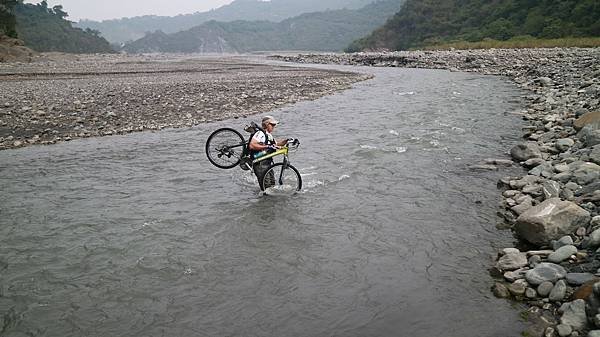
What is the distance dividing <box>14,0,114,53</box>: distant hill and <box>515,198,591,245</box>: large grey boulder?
145 m

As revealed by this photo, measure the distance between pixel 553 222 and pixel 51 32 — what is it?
16818cm

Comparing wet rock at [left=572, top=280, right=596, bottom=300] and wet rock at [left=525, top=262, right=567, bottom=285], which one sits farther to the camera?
wet rock at [left=525, top=262, right=567, bottom=285]

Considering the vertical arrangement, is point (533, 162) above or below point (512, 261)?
above

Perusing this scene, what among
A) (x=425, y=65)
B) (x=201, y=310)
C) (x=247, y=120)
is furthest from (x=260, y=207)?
(x=425, y=65)

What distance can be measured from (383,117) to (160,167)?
12624mm

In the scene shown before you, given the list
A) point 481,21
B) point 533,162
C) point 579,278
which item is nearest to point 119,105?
point 533,162

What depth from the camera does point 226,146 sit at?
12.4 meters

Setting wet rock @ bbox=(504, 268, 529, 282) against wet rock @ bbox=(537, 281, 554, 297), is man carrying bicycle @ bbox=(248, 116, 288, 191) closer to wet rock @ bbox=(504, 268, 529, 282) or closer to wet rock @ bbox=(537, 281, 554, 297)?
wet rock @ bbox=(504, 268, 529, 282)

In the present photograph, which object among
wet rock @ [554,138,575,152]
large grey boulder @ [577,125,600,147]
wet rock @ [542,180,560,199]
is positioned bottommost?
wet rock @ [542,180,560,199]

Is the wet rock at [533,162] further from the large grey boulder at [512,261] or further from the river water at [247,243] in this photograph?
the large grey boulder at [512,261]

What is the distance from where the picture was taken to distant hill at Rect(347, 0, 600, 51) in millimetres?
72125

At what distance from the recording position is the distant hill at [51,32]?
431 ft

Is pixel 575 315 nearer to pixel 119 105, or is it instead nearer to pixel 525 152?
pixel 525 152

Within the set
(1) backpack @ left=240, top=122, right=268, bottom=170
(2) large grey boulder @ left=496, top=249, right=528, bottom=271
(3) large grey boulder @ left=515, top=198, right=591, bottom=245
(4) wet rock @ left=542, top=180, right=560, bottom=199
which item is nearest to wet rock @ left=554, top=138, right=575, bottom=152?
(4) wet rock @ left=542, top=180, right=560, bottom=199
